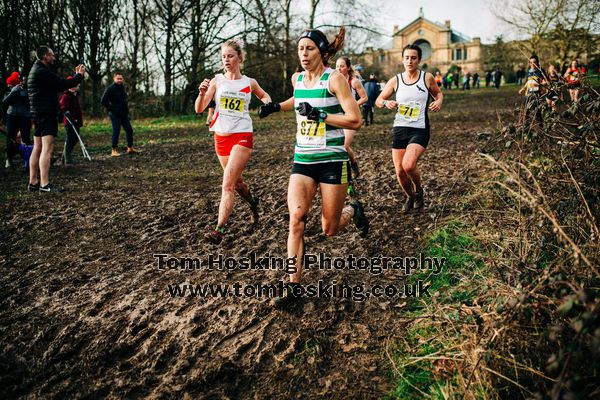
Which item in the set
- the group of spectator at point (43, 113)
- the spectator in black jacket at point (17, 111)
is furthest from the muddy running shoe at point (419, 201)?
the spectator in black jacket at point (17, 111)

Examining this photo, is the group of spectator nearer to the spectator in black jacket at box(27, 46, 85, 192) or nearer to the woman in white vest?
the spectator in black jacket at box(27, 46, 85, 192)

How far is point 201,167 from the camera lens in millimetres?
9664

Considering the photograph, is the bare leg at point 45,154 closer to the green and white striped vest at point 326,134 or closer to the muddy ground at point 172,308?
the muddy ground at point 172,308

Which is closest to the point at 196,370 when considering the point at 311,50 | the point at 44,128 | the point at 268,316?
the point at 268,316

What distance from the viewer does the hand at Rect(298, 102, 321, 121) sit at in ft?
10.9

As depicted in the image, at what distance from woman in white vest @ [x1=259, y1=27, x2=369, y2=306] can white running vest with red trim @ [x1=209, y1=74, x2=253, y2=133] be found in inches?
60.7

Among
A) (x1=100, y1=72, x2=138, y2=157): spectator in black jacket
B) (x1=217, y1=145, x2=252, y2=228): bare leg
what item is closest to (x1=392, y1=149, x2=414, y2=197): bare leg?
(x1=217, y1=145, x2=252, y2=228): bare leg

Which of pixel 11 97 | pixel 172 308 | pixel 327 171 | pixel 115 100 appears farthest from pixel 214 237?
pixel 115 100

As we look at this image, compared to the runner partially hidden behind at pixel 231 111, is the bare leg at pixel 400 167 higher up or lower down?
lower down

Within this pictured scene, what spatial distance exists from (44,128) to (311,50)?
573 centimetres

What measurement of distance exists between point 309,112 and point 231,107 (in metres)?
2.00

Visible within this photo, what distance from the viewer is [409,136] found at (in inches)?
221

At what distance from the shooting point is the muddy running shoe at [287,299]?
11.6ft

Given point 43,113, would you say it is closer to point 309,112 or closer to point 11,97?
point 11,97
